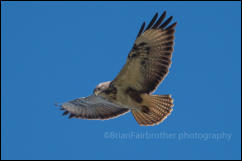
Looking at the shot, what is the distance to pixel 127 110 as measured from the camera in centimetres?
976

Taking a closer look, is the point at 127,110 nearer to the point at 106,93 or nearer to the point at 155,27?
the point at 106,93

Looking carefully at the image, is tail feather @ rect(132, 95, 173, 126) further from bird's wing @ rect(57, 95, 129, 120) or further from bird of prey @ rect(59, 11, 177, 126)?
bird's wing @ rect(57, 95, 129, 120)

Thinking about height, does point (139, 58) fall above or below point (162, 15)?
below

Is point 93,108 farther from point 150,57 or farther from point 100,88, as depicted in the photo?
point 150,57

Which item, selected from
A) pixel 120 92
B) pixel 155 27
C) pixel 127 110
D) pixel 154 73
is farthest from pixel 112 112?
pixel 155 27

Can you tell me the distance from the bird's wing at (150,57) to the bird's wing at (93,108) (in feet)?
3.53

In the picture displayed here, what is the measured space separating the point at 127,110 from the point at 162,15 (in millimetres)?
2529

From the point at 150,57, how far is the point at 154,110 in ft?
3.96

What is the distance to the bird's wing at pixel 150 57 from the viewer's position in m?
8.32

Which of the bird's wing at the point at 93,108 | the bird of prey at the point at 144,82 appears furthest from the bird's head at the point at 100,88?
the bird's wing at the point at 93,108

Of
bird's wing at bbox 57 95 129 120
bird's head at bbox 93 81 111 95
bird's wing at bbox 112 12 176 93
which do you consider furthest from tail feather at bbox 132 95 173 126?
bird's head at bbox 93 81 111 95

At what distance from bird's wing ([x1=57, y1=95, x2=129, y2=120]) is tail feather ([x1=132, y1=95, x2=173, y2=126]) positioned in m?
0.56

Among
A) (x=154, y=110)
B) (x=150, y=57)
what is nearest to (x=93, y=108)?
(x=154, y=110)

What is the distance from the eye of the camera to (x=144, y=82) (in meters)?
8.78
